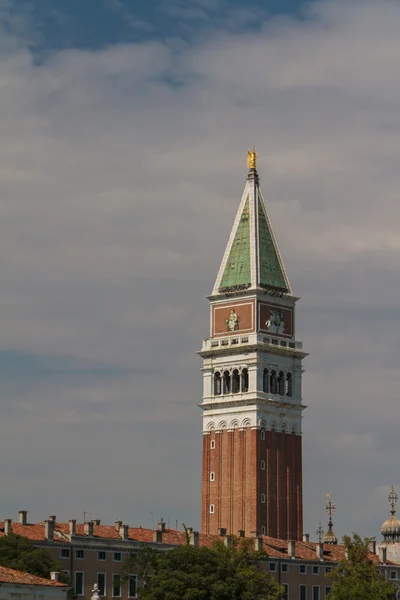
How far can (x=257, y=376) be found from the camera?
154m

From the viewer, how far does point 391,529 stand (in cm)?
18550

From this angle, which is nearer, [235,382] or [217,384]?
[235,382]

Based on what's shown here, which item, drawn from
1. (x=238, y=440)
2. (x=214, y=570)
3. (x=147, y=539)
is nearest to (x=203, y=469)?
(x=238, y=440)

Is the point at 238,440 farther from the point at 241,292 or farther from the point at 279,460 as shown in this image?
the point at 241,292

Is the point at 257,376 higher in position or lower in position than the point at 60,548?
higher

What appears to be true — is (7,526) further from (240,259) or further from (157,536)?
(240,259)

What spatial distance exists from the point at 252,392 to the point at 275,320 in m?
8.44

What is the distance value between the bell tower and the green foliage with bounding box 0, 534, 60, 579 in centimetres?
4127

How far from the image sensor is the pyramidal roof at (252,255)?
158 metres

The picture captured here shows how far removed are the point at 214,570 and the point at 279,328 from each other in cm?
5281

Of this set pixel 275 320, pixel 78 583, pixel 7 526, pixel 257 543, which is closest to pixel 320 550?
pixel 257 543

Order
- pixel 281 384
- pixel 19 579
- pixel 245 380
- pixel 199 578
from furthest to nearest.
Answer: pixel 281 384
pixel 245 380
pixel 199 578
pixel 19 579

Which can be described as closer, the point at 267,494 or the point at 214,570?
the point at 214,570

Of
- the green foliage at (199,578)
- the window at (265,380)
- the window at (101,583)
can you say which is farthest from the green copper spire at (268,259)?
the green foliage at (199,578)
